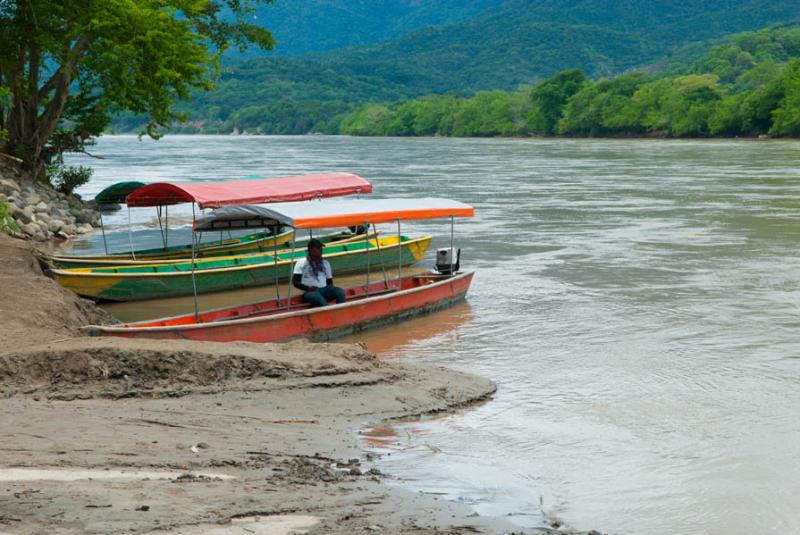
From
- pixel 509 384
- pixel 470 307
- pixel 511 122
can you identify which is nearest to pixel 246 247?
pixel 470 307

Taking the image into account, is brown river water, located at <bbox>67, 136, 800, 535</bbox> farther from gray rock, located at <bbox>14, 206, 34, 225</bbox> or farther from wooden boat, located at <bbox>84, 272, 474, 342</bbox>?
gray rock, located at <bbox>14, 206, 34, 225</bbox>

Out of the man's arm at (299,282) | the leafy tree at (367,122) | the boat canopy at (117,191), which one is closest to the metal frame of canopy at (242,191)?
the man's arm at (299,282)

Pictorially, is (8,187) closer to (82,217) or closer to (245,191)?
(82,217)

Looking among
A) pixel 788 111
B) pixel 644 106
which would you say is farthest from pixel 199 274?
pixel 644 106

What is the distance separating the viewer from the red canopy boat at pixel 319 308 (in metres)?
12.1

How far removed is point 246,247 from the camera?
846 inches

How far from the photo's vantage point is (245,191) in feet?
55.3

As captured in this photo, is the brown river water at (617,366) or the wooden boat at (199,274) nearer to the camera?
the brown river water at (617,366)

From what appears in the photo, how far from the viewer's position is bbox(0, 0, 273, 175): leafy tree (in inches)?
1011

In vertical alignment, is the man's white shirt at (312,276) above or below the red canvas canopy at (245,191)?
below

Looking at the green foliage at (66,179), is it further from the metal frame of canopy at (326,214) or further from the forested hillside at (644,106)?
the forested hillside at (644,106)

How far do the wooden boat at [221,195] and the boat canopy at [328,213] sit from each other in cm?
42

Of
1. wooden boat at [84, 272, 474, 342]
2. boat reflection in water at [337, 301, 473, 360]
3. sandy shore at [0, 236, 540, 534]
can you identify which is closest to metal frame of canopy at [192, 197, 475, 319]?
wooden boat at [84, 272, 474, 342]

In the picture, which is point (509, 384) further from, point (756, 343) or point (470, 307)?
point (470, 307)
